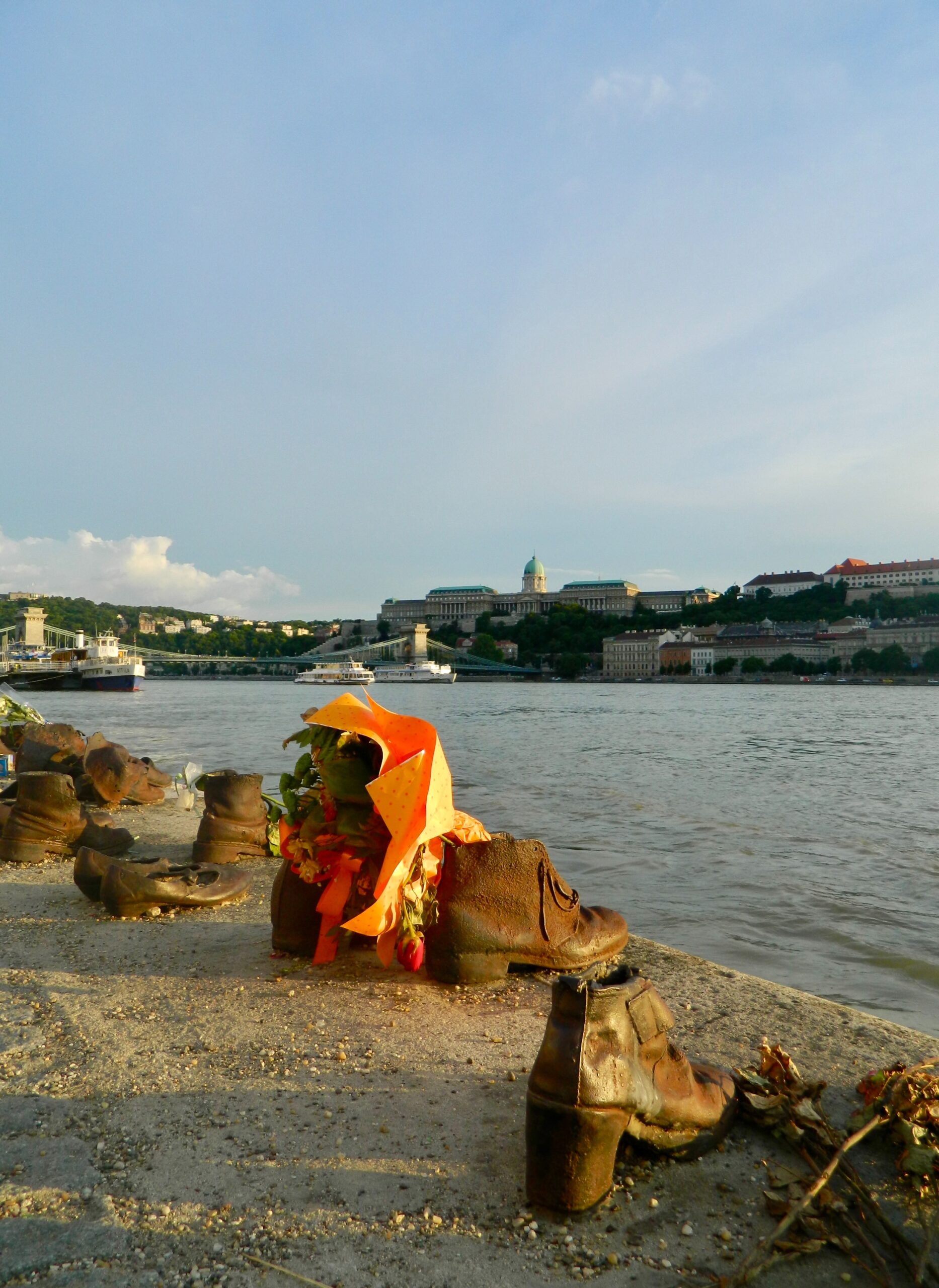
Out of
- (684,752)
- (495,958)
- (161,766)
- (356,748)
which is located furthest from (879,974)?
(684,752)

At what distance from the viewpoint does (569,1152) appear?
1.72 m

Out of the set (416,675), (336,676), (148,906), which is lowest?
(416,675)

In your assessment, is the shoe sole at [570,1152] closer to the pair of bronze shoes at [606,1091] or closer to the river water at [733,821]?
the pair of bronze shoes at [606,1091]

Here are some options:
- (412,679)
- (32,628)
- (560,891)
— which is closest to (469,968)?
(560,891)

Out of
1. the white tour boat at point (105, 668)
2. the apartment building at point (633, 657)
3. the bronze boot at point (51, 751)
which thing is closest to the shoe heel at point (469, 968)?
the bronze boot at point (51, 751)

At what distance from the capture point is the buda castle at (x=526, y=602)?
14112cm

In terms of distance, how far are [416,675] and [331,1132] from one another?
93565mm

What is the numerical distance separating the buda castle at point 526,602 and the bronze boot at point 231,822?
131m

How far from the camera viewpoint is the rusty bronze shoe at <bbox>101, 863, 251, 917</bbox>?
404cm

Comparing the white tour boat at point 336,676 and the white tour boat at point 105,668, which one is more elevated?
the white tour boat at point 105,668

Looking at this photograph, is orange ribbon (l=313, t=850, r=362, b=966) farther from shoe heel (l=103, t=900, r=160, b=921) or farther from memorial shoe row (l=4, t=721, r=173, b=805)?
memorial shoe row (l=4, t=721, r=173, b=805)

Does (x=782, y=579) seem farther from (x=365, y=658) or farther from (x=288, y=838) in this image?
(x=288, y=838)

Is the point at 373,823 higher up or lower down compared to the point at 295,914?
higher up

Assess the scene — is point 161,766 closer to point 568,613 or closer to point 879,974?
point 879,974
